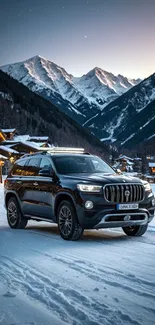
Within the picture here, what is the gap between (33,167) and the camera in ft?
34.4

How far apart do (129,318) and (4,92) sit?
567ft

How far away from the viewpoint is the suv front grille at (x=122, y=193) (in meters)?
8.44

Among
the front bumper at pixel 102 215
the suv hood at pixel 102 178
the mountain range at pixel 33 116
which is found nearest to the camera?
the front bumper at pixel 102 215

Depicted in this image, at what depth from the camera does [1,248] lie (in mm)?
7984

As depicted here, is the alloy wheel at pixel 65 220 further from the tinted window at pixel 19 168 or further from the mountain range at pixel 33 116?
the mountain range at pixel 33 116

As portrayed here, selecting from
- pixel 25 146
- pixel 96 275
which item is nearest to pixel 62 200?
pixel 96 275

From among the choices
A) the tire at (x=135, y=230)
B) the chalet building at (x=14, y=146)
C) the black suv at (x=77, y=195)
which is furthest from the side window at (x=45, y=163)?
the chalet building at (x=14, y=146)

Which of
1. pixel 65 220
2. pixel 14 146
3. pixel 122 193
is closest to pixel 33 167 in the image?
pixel 65 220

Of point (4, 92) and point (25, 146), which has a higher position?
point (4, 92)

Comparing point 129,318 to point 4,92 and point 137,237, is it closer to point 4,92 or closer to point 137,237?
point 137,237

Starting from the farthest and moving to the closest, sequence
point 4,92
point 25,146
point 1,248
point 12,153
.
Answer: point 4,92
point 25,146
point 12,153
point 1,248

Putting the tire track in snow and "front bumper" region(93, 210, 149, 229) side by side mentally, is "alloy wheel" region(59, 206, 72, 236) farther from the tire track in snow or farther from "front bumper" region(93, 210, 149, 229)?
the tire track in snow

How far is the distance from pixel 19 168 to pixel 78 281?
6.03 meters

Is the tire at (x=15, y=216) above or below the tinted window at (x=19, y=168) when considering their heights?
below
